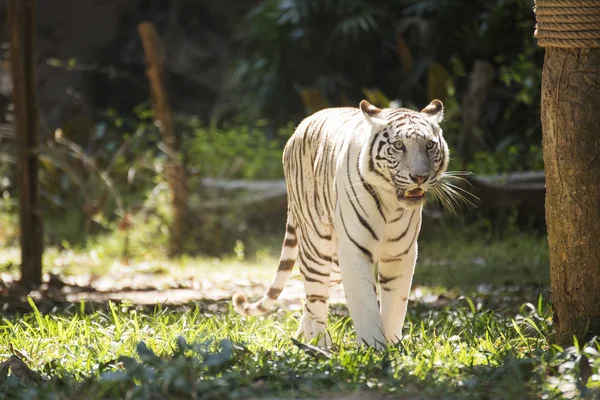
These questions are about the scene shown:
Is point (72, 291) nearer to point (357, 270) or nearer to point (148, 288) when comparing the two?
point (148, 288)

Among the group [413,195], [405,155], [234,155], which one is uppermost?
[405,155]

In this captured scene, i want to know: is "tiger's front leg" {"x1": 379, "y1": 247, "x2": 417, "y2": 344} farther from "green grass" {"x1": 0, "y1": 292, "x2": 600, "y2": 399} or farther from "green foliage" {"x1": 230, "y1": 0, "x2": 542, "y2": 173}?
"green foliage" {"x1": 230, "y1": 0, "x2": 542, "y2": 173}

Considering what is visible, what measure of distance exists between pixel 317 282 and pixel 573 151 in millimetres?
1502

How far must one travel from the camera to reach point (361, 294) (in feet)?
13.0

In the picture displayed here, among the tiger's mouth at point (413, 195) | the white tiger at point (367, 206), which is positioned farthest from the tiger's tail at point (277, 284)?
the tiger's mouth at point (413, 195)

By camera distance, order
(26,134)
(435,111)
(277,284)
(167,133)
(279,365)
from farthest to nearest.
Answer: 1. (167,133)
2. (26,134)
3. (277,284)
4. (435,111)
5. (279,365)

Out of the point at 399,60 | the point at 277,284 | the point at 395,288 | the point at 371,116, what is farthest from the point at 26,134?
the point at 399,60

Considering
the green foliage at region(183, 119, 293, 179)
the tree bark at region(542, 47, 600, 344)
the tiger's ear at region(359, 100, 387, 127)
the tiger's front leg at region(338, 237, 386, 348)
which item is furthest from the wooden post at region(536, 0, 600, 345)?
the green foliage at region(183, 119, 293, 179)

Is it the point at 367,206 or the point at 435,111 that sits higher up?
the point at 435,111

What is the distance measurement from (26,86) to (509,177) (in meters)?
4.97

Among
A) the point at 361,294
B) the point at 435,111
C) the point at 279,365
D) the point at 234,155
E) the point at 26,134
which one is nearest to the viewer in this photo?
the point at 279,365

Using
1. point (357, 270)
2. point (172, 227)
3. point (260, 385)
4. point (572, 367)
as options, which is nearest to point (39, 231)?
point (172, 227)

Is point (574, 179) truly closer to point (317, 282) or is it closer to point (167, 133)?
point (317, 282)

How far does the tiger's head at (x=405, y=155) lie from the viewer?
12.5ft
